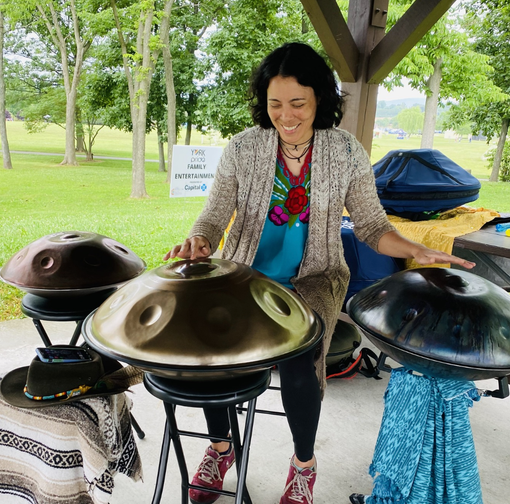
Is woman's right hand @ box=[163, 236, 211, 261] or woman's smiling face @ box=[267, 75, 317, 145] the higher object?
woman's smiling face @ box=[267, 75, 317, 145]

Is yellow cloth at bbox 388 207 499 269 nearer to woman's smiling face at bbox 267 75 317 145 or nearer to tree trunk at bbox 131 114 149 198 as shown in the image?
woman's smiling face at bbox 267 75 317 145

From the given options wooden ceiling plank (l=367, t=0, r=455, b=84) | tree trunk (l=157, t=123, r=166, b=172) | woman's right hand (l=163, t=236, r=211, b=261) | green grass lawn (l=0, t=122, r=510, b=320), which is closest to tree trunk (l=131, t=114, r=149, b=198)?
green grass lawn (l=0, t=122, r=510, b=320)

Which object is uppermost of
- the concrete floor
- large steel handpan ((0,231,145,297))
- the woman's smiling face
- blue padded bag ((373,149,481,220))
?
the woman's smiling face

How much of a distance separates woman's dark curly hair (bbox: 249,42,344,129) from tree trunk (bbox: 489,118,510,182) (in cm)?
729

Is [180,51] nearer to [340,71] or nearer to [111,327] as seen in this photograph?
[340,71]

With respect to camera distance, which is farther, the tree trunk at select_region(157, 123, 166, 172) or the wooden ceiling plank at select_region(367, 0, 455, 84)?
the tree trunk at select_region(157, 123, 166, 172)

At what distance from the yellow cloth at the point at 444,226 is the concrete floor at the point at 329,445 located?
661 millimetres

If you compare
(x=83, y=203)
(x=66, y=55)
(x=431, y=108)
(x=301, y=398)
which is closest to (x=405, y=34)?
(x=301, y=398)

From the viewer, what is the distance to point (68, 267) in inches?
51.1

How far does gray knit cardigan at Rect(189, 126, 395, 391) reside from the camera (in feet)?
4.52

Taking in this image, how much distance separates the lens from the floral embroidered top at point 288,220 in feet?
4.61

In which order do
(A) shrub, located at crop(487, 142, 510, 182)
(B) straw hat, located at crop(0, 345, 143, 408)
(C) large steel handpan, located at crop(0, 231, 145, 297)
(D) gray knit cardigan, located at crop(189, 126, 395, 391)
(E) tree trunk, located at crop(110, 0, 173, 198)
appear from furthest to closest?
(A) shrub, located at crop(487, 142, 510, 182) → (E) tree trunk, located at crop(110, 0, 173, 198) → (D) gray knit cardigan, located at crop(189, 126, 395, 391) → (C) large steel handpan, located at crop(0, 231, 145, 297) → (B) straw hat, located at crop(0, 345, 143, 408)

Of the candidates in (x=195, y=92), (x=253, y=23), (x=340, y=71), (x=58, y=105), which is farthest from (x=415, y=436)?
(x=253, y=23)

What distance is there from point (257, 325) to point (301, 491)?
27.7 inches
